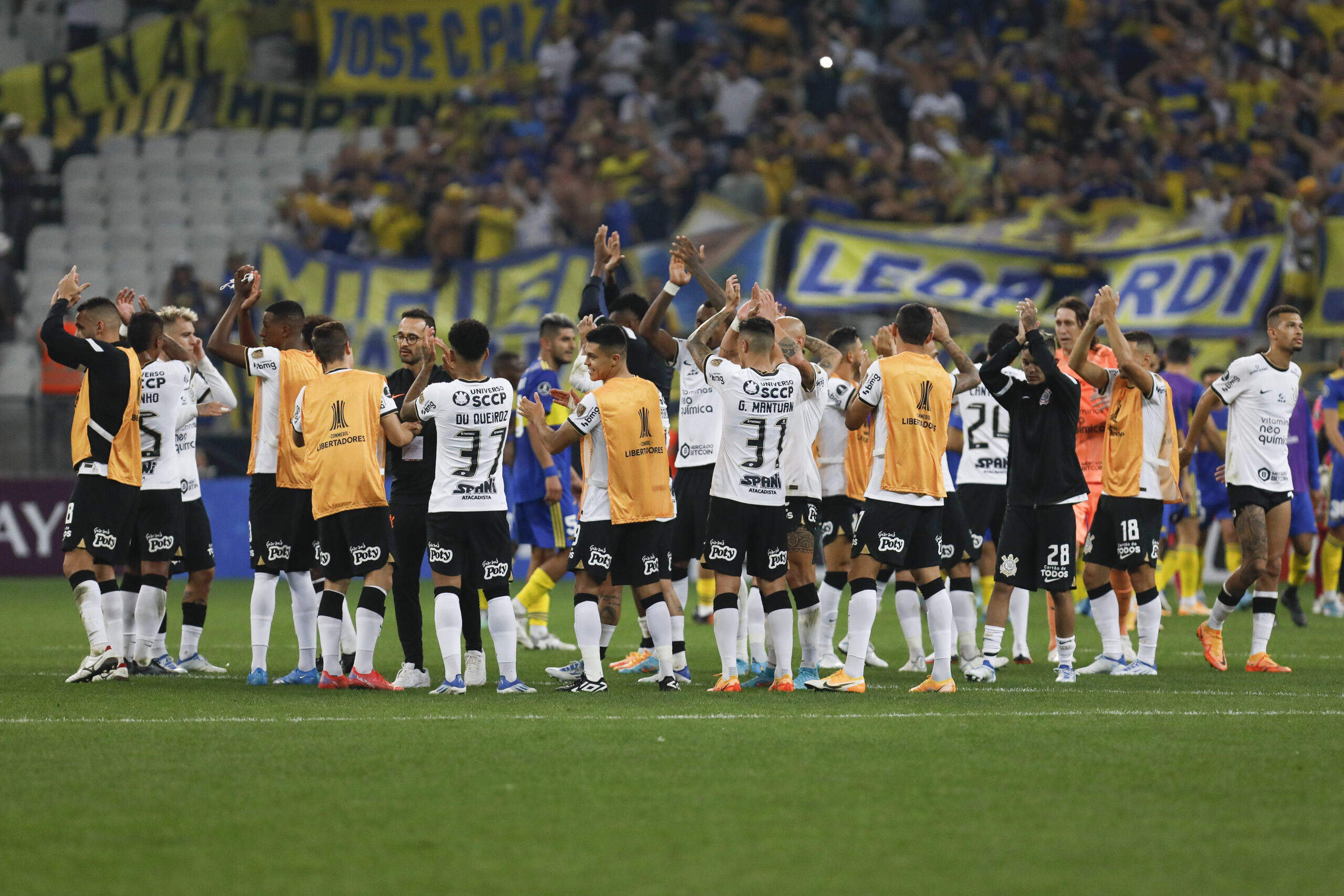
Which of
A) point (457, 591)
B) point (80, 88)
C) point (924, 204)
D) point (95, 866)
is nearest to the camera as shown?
point (95, 866)

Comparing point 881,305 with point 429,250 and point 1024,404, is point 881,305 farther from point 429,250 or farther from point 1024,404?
point 1024,404

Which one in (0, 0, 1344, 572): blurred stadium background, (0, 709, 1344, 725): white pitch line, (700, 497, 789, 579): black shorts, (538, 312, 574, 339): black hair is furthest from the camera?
(0, 0, 1344, 572): blurred stadium background

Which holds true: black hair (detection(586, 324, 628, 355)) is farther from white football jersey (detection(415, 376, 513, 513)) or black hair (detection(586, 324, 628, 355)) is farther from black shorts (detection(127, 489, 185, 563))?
black shorts (detection(127, 489, 185, 563))

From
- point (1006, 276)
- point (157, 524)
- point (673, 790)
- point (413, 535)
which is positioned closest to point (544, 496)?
point (413, 535)

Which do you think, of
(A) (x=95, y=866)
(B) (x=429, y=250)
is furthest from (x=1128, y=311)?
(A) (x=95, y=866)

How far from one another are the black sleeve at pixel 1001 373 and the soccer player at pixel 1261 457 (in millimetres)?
1619

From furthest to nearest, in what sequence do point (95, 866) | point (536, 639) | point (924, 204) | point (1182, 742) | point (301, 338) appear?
point (924, 204)
point (536, 639)
point (301, 338)
point (1182, 742)
point (95, 866)

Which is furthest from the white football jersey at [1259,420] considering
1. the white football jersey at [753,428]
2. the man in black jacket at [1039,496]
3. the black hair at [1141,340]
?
the white football jersey at [753,428]

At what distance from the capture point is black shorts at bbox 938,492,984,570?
11.6 meters

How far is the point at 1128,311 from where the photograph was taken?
73.2 feet

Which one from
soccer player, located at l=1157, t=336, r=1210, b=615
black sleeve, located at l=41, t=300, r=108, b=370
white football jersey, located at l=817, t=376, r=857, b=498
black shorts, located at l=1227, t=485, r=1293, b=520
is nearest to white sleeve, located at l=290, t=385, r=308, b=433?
black sleeve, located at l=41, t=300, r=108, b=370

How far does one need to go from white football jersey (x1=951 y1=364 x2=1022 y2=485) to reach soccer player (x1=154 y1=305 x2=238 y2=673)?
18.7 feet

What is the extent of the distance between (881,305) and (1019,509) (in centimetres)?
1181

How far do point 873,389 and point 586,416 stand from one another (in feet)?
6.01
